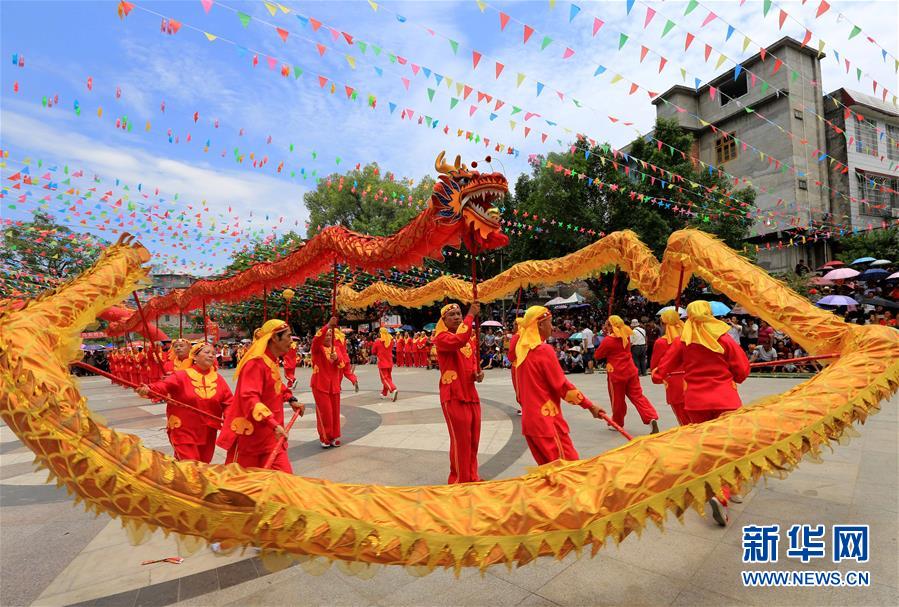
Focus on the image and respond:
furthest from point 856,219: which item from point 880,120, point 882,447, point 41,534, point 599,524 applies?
point 41,534

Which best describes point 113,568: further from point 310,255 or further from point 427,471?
point 310,255

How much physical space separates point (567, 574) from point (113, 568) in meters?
2.99

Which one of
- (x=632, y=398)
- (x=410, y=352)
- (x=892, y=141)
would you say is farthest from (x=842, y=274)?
(x=410, y=352)

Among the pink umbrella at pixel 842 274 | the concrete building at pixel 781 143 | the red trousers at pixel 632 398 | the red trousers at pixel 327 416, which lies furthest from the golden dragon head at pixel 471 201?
the concrete building at pixel 781 143

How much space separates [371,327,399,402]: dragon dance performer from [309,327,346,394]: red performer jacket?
4.19 meters

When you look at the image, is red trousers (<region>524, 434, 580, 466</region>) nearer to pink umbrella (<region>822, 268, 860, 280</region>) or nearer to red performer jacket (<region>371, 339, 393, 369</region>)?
red performer jacket (<region>371, 339, 393, 369</region>)

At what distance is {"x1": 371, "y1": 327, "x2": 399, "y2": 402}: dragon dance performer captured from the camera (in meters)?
11.0

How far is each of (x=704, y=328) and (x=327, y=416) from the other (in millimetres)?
4739

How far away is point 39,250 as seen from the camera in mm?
18984

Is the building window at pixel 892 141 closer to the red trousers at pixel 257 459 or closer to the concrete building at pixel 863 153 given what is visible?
the concrete building at pixel 863 153

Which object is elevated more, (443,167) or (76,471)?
(443,167)

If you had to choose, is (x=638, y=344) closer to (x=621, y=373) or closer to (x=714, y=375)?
(x=621, y=373)

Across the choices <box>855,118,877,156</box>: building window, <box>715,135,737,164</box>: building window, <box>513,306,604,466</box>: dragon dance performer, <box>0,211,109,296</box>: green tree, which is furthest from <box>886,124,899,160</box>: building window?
<box>0,211,109,296</box>: green tree

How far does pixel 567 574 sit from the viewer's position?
2691mm
